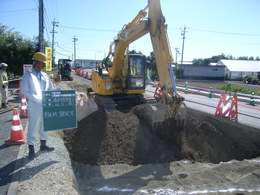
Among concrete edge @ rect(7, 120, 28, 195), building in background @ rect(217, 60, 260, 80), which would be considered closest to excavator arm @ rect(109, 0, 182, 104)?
concrete edge @ rect(7, 120, 28, 195)

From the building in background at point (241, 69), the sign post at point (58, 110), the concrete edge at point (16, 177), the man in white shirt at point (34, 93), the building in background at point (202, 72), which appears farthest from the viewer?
the building in background at point (241, 69)

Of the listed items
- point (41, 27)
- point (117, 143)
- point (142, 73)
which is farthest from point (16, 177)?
point (41, 27)

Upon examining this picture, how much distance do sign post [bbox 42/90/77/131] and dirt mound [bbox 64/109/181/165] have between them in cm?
114

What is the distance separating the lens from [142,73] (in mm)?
9180

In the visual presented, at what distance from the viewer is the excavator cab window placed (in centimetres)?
882

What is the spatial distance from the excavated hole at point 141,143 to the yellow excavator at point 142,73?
62 cm

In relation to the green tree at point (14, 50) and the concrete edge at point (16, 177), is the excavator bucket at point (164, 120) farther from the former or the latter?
the green tree at point (14, 50)

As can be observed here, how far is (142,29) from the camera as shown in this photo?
21.0ft

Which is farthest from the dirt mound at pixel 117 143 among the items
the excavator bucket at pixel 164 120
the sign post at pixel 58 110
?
the sign post at pixel 58 110

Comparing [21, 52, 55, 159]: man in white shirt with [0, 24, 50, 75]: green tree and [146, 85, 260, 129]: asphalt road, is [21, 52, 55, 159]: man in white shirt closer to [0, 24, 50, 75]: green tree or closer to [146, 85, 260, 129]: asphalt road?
[146, 85, 260, 129]: asphalt road

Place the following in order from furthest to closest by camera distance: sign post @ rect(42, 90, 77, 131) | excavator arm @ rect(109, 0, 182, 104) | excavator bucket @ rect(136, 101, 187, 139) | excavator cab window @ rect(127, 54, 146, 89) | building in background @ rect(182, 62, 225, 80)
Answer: building in background @ rect(182, 62, 225, 80) → excavator cab window @ rect(127, 54, 146, 89) → excavator bucket @ rect(136, 101, 187, 139) → excavator arm @ rect(109, 0, 182, 104) → sign post @ rect(42, 90, 77, 131)

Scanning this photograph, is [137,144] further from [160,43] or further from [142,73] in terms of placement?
[142,73]

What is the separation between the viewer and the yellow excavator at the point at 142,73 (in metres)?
5.76

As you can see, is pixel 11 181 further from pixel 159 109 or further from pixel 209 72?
pixel 209 72
